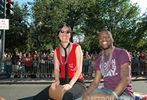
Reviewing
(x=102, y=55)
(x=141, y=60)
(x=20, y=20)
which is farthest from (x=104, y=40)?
(x=20, y=20)

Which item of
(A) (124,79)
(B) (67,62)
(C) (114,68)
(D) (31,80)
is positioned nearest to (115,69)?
Answer: (C) (114,68)

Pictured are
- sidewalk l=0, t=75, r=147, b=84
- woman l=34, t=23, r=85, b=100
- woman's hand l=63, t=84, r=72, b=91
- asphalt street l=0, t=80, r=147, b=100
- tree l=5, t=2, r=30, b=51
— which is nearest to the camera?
woman's hand l=63, t=84, r=72, b=91

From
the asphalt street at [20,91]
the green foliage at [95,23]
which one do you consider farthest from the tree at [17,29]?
the asphalt street at [20,91]

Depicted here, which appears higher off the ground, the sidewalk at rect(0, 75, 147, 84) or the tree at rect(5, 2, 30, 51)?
the tree at rect(5, 2, 30, 51)

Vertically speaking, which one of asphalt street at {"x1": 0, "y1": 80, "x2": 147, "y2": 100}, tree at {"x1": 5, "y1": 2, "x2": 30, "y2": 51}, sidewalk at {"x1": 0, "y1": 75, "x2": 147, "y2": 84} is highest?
tree at {"x1": 5, "y1": 2, "x2": 30, "y2": 51}

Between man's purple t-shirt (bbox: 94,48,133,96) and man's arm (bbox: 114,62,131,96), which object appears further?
man's purple t-shirt (bbox: 94,48,133,96)

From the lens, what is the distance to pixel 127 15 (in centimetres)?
5847

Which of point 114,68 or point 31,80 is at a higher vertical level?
point 114,68

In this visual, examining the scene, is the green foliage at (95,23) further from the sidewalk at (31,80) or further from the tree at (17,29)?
the sidewalk at (31,80)

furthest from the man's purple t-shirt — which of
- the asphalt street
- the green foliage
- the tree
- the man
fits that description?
the tree

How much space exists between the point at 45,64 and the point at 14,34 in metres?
34.5

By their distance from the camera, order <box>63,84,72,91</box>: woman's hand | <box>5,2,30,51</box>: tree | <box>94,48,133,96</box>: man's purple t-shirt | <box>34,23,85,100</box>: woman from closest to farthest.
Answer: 1. <box>63,84,72,91</box>: woman's hand
2. <box>94,48,133,96</box>: man's purple t-shirt
3. <box>34,23,85,100</box>: woman
4. <box>5,2,30,51</box>: tree

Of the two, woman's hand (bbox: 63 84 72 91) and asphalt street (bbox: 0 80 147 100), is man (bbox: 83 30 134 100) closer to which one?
woman's hand (bbox: 63 84 72 91)

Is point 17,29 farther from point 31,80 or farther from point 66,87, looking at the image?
point 66,87
